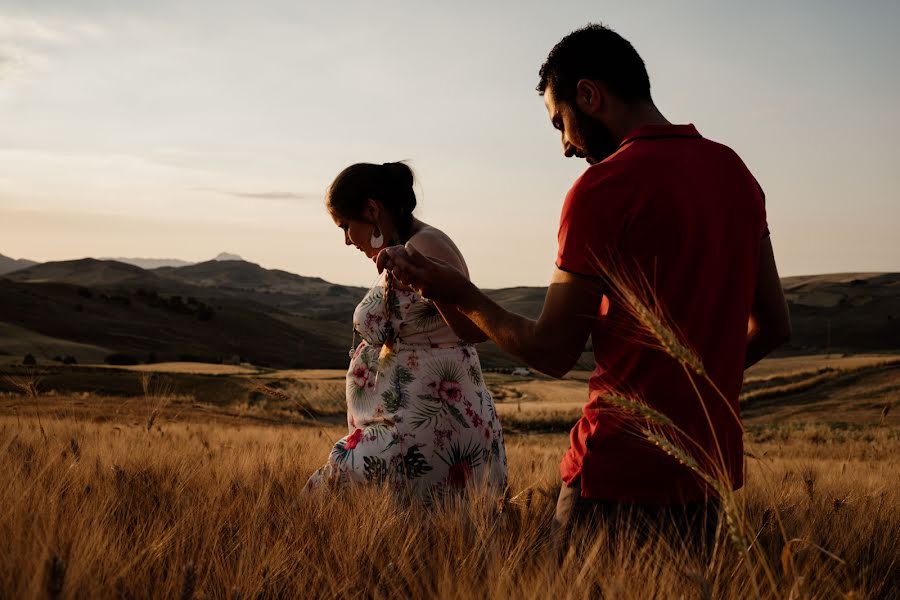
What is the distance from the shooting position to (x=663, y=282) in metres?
2.14

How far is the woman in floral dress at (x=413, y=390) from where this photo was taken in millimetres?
3631

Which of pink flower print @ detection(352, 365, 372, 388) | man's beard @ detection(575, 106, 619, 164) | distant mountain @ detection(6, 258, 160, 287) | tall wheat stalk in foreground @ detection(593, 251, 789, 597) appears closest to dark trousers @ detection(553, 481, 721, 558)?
tall wheat stalk in foreground @ detection(593, 251, 789, 597)

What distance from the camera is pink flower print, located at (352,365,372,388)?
154 inches

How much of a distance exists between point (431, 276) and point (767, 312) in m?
1.22

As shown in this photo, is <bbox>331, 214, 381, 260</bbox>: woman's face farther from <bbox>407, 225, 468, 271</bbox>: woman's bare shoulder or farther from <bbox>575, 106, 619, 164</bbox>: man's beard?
<bbox>575, 106, 619, 164</bbox>: man's beard

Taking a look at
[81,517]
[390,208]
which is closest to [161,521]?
[81,517]

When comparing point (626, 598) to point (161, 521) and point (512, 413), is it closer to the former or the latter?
point (161, 521)

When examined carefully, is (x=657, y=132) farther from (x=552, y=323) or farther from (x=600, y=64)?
(x=552, y=323)

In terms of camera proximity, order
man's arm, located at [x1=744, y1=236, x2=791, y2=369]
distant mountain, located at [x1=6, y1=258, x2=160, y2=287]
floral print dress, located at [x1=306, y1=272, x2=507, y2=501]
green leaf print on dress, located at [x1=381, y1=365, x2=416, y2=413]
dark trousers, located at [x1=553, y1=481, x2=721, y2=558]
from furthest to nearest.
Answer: distant mountain, located at [x1=6, y1=258, x2=160, y2=287], green leaf print on dress, located at [x1=381, y1=365, x2=416, y2=413], floral print dress, located at [x1=306, y1=272, x2=507, y2=501], man's arm, located at [x1=744, y1=236, x2=791, y2=369], dark trousers, located at [x1=553, y1=481, x2=721, y2=558]

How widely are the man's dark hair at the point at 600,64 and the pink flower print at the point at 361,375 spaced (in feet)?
6.79

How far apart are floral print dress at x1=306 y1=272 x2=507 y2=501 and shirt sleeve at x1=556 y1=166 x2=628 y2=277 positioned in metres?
1.81

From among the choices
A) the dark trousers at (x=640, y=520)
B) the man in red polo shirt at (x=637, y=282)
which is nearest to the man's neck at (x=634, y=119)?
the man in red polo shirt at (x=637, y=282)

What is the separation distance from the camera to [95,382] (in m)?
24.1

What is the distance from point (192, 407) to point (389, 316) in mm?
16996
